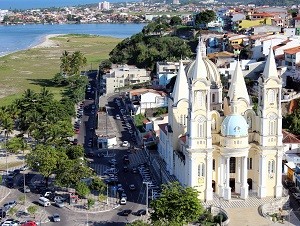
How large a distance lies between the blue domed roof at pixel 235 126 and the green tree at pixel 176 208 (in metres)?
4.66

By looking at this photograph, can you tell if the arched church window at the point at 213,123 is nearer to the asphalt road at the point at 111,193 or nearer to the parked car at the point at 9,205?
the asphalt road at the point at 111,193

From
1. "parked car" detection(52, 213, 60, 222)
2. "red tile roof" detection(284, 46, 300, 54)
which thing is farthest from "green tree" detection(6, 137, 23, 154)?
"red tile roof" detection(284, 46, 300, 54)

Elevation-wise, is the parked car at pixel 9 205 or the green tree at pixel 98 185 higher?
the green tree at pixel 98 185

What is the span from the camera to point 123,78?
72.1 m

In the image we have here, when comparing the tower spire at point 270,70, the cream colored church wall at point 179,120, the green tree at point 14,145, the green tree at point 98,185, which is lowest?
the green tree at point 98,185

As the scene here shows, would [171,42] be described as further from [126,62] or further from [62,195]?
[62,195]

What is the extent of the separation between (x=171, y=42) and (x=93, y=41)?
181 ft

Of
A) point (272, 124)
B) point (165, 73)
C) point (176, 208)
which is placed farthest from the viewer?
point (165, 73)

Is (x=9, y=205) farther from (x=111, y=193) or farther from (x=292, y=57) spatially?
(x=292, y=57)

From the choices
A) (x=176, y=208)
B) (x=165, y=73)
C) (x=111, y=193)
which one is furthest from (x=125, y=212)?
(x=165, y=73)

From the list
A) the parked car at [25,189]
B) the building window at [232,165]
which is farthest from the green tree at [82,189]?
the building window at [232,165]

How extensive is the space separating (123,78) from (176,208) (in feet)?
149

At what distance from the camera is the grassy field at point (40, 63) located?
76.5 metres

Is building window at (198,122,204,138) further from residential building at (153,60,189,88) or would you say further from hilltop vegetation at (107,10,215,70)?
hilltop vegetation at (107,10,215,70)
